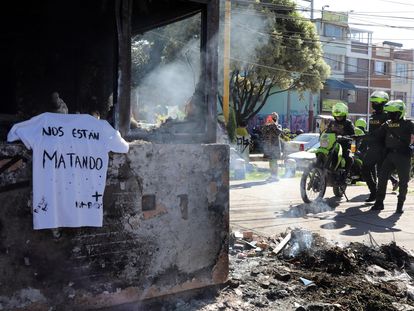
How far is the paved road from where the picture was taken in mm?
6476

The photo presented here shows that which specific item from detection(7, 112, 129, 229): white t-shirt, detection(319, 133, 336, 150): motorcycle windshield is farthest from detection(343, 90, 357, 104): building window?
detection(7, 112, 129, 229): white t-shirt

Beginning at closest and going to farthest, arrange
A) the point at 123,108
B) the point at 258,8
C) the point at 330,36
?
the point at 123,108 → the point at 258,8 → the point at 330,36

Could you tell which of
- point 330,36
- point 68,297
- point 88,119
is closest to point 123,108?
point 88,119

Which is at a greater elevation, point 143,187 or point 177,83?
point 177,83

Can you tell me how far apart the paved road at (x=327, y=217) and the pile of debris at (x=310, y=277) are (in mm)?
631

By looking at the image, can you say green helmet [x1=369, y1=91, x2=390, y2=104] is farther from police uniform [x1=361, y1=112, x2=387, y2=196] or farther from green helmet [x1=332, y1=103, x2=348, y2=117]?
green helmet [x1=332, y1=103, x2=348, y2=117]

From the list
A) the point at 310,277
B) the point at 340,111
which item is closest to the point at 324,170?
the point at 340,111

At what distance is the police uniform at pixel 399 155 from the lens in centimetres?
821

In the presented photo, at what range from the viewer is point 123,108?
3.87 meters

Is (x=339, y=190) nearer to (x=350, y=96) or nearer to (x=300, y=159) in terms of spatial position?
(x=300, y=159)

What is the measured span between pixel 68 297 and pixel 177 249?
37.2 inches

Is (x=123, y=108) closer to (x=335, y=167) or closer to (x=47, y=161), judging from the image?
(x=47, y=161)

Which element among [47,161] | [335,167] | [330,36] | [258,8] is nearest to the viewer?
[47,161]

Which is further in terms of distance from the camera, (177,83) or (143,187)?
(177,83)
